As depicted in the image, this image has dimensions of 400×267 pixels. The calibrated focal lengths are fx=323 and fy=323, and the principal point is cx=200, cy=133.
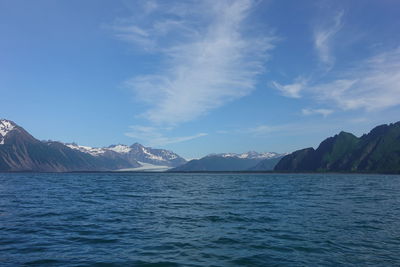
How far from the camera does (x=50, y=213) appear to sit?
3888 cm

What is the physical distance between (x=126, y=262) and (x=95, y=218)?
58.9 ft

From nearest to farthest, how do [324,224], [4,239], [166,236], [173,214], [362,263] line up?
[362,263]
[4,239]
[166,236]
[324,224]
[173,214]

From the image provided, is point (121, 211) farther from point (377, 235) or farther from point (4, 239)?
point (377, 235)

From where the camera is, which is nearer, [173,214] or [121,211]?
[173,214]

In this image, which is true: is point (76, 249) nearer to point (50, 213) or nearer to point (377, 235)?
point (50, 213)

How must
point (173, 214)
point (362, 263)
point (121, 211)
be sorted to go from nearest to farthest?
1. point (362, 263)
2. point (173, 214)
3. point (121, 211)

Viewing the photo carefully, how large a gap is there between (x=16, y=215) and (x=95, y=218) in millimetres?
9708

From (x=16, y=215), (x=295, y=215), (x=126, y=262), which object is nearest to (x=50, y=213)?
(x=16, y=215)

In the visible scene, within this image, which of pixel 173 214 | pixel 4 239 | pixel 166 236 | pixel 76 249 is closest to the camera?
pixel 76 249

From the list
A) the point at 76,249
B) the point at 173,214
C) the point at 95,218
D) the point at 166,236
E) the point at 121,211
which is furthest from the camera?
the point at 121,211

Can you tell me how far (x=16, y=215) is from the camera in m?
37.1

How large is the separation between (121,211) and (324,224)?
2433 centimetres

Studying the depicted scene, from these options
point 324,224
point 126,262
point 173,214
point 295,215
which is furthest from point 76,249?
point 295,215

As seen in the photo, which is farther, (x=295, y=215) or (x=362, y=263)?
(x=295, y=215)
